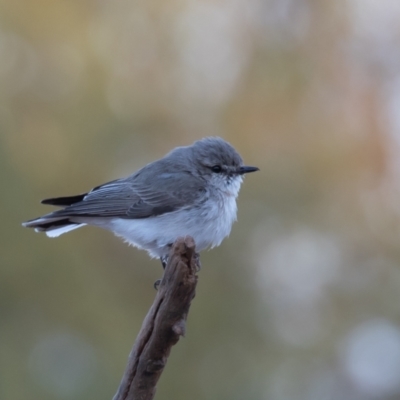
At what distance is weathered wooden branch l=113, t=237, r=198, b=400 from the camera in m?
4.02

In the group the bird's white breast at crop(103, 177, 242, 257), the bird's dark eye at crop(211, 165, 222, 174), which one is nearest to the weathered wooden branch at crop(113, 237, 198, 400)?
the bird's white breast at crop(103, 177, 242, 257)

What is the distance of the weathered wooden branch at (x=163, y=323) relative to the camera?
4.02 m

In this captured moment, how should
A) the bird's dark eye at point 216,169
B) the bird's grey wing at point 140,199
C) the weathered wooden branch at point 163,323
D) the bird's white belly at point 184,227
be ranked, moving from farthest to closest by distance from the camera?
the bird's dark eye at point 216,169, the bird's grey wing at point 140,199, the bird's white belly at point 184,227, the weathered wooden branch at point 163,323

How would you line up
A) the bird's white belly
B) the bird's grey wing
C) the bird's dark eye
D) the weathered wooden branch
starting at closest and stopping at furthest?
the weathered wooden branch, the bird's white belly, the bird's grey wing, the bird's dark eye

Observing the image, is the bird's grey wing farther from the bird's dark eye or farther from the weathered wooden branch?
the weathered wooden branch

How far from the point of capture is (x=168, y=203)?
566 cm

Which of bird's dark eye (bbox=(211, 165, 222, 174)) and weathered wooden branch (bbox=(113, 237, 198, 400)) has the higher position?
bird's dark eye (bbox=(211, 165, 222, 174))

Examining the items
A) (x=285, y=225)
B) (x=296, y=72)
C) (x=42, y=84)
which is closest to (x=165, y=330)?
(x=285, y=225)

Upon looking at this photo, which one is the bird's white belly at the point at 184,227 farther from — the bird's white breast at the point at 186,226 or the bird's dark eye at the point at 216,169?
the bird's dark eye at the point at 216,169

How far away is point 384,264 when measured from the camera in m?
9.59

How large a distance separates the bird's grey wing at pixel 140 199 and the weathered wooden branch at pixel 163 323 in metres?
1.59

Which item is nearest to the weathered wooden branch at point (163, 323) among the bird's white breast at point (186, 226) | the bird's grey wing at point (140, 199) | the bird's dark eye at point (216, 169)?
the bird's white breast at point (186, 226)

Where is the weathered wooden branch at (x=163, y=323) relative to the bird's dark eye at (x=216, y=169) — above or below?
below

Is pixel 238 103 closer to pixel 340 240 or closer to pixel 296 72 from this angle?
Answer: pixel 296 72
